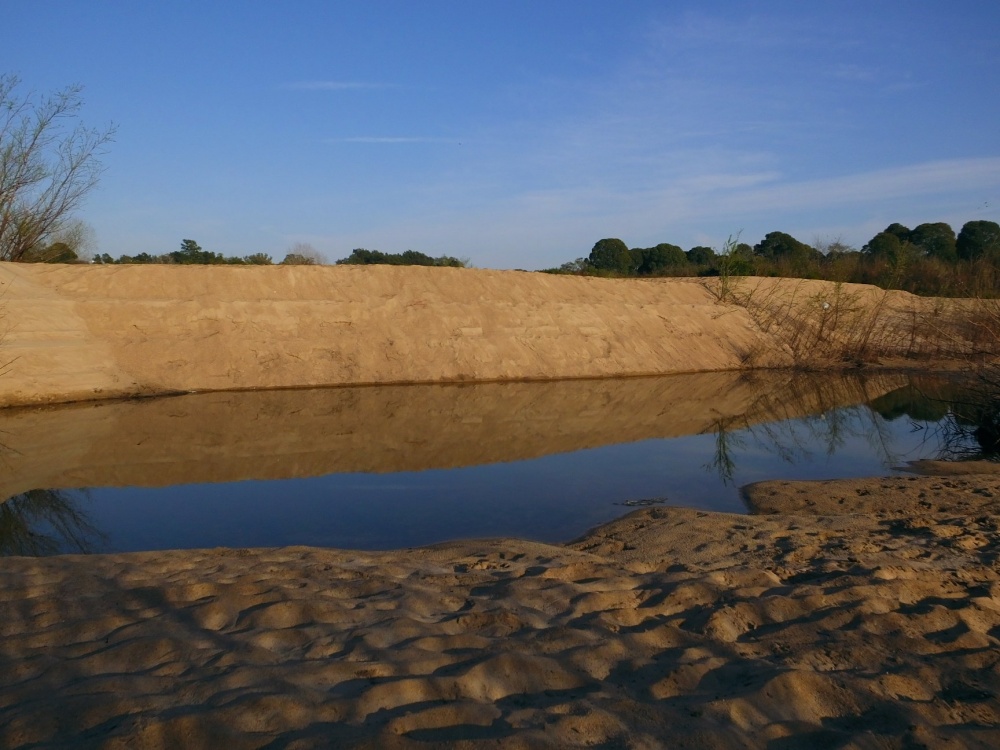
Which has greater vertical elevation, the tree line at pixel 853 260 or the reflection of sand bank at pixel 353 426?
the tree line at pixel 853 260

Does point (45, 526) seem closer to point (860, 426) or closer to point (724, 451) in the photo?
point (724, 451)

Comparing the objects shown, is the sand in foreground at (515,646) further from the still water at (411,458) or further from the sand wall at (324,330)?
the sand wall at (324,330)

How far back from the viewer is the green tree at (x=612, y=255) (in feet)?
146

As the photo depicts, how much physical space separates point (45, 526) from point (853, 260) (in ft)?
111

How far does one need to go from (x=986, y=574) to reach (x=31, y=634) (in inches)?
219

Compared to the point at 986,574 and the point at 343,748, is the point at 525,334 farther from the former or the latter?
the point at 343,748

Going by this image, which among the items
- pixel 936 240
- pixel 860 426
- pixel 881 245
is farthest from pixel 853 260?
pixel 860 426

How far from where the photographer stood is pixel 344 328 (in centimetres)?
1834

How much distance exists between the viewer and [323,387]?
16.5 meters

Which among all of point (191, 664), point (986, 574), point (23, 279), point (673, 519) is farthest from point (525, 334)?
point (191, 664)

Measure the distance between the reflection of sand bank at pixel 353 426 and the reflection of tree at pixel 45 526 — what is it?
0.46 meters

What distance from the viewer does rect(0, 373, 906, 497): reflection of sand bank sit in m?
9.62

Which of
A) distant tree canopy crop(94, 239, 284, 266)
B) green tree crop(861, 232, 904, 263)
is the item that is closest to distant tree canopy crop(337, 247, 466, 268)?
distant tree canopy crop(94, 239, 284, 266)

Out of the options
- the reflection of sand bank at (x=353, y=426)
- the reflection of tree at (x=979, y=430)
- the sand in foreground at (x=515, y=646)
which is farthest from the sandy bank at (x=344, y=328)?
the sand in foreground at (x=515, y=646)
